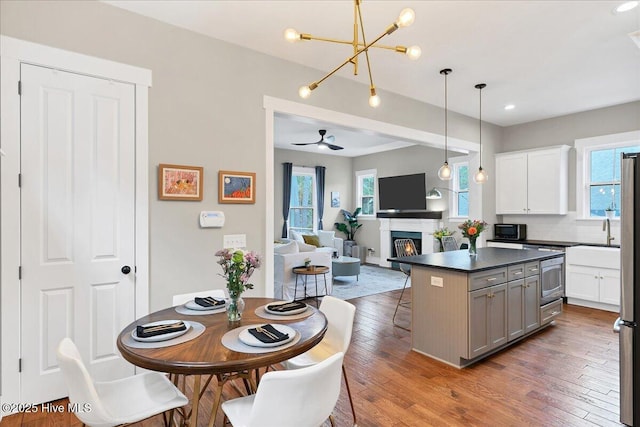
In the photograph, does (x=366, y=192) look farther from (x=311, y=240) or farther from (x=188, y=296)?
(x=188, y=296)

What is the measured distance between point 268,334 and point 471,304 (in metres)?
2.08

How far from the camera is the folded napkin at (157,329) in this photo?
168 cm

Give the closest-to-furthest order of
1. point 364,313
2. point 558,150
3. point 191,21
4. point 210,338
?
point 210,338 < point 191,21 < point 364,313 < point 558,150

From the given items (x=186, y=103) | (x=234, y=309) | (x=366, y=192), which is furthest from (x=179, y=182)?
(x=366, y=192)

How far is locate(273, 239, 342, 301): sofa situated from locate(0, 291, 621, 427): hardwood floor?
1.66m

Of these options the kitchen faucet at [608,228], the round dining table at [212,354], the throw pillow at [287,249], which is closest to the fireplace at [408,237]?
the throw pillow at [287,249]

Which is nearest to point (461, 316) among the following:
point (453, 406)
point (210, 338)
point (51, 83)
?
point (453, 406)

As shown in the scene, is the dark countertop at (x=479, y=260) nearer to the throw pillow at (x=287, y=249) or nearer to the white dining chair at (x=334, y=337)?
the white dining chair at (x=334, y=337)

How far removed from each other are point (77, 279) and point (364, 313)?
343 centimetres

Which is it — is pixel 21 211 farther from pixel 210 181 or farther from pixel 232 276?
pixel 232 276

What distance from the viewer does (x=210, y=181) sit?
3.15 metres

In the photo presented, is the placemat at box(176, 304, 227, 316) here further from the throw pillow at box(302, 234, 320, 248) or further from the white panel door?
the throw pillow at box(302, 234, 320, 248)

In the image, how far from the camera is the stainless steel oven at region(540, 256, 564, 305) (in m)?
3.97

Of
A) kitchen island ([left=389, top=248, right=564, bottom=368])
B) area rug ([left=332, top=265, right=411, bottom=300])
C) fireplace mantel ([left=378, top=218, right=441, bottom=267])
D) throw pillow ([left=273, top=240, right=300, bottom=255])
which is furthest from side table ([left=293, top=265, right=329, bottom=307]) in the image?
fireplace mantel ([left=378, top=218, right=441, bottom=267])
